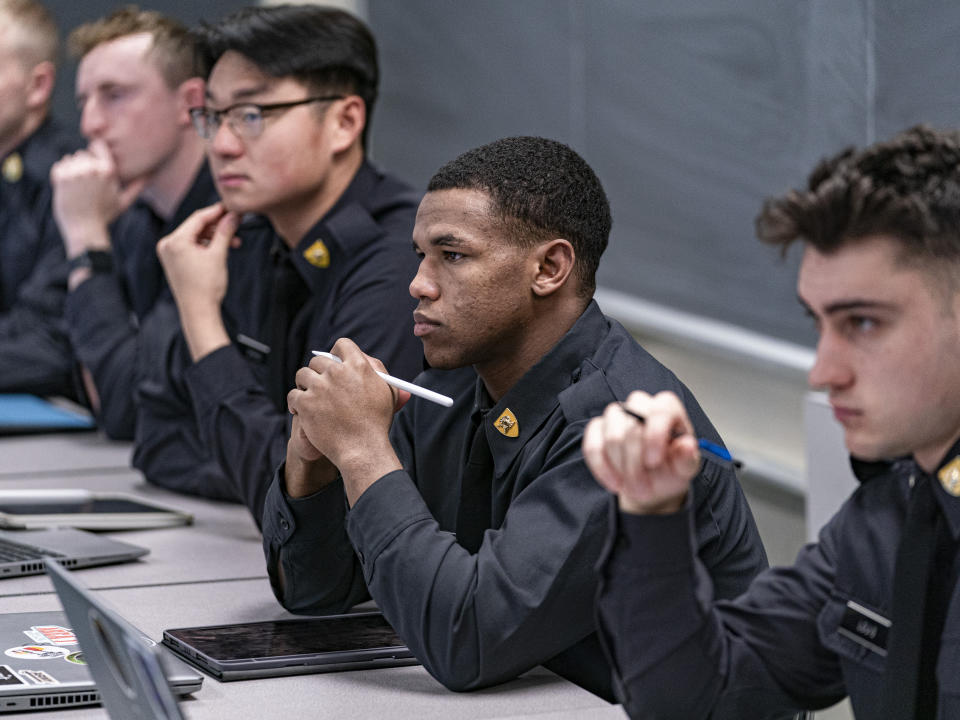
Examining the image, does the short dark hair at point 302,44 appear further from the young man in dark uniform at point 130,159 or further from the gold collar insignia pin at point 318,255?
the young man in dark uniform at point 130,159

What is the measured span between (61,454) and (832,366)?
217 cm

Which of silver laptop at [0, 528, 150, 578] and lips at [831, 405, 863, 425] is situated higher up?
lips at [831, 405, 863, 425]

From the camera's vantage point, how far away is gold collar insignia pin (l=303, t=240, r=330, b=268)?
2453mm

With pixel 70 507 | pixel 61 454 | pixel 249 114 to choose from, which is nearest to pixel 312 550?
pixel 70 507

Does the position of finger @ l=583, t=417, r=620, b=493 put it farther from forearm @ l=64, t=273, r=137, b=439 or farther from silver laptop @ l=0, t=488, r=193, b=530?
forearm @ l=64, t=273, r=137, b=439

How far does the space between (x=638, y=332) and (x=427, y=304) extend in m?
1.96

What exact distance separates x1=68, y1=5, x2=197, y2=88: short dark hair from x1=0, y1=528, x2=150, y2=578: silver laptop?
58.1 inches

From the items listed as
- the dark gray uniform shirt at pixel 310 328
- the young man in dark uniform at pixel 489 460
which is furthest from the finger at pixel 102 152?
the young man in dark uniform at pixel 489 460

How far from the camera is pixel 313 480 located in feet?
5.95

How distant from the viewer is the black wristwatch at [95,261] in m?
3.21

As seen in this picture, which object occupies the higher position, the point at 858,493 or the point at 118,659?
the point at 858,493

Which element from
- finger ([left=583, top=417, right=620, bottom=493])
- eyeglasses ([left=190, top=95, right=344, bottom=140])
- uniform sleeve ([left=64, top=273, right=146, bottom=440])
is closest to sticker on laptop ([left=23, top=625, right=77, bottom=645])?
finger ([left=583, top=417, right=620, bottom=493])

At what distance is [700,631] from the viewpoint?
128 centimetres

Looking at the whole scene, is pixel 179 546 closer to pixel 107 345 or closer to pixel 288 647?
pixel 288 647
